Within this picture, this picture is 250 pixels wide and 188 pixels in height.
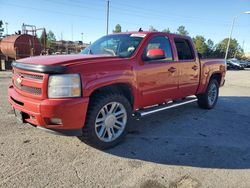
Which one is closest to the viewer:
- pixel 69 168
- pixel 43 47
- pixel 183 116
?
pixel 69 168

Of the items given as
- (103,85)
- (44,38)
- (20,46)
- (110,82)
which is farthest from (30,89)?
(44,38)

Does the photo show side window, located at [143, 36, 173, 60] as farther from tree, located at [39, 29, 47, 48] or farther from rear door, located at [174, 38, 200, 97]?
tree, located at [39, 29, 47, 48]

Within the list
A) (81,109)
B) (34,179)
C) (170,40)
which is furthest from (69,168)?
(170,40)

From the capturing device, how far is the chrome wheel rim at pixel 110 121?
4.01 m

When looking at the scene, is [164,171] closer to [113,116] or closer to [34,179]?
[113,116]

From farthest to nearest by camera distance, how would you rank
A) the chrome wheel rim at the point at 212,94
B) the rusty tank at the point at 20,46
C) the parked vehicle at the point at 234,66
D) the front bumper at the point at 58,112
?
the parked vehicle at the point at 234,66, the rusty tank at the point at 20,46, the chrome wheel rim at the point at 212,94, the front bumper at the point at 58,112

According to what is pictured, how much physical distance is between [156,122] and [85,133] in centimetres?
225

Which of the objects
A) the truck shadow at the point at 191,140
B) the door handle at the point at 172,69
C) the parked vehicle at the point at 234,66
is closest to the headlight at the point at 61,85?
the truck shadow at the point at 191,140

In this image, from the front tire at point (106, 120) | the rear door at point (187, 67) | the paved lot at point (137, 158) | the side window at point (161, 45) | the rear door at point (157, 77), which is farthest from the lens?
the rear door at point (187, 67)

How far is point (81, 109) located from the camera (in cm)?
353

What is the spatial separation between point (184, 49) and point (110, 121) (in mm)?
2938

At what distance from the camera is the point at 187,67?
19.0ft

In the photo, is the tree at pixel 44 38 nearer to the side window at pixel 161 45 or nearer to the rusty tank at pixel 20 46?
the rusty tank at pixel 20 46

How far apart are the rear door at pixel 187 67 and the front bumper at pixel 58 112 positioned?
280cm
